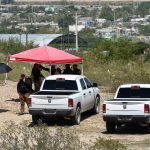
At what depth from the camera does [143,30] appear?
108m

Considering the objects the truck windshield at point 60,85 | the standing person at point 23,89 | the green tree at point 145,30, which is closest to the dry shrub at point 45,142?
the truck windshield at point 60,85

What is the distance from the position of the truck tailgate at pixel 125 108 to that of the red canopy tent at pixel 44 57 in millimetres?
8536

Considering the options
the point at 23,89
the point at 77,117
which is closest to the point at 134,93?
the point at 77,117

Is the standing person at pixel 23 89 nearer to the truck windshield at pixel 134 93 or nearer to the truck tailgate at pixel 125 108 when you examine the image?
the truck windshield at pixel 134 93

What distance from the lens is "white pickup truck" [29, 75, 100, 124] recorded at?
22234 mm

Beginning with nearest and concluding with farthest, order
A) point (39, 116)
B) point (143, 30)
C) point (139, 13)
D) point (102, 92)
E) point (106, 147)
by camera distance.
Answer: point (106, 147)
point (39, 116)
point (102, 92)
point (143, 30)
point (139, 13)

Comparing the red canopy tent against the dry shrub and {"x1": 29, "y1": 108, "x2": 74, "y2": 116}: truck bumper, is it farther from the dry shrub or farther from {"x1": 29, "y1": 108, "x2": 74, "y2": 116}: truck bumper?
the dry shrub

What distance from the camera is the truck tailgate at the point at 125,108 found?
20.6 m

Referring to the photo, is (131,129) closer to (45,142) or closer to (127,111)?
(127,111)

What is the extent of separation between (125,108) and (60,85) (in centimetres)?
375

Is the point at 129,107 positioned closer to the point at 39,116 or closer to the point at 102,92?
the point at 39,116

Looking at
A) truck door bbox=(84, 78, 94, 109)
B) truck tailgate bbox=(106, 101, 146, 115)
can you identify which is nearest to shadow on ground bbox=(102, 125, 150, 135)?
truck tailgate bbox=(106, 101, 146, 115)

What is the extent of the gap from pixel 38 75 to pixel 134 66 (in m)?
15.6

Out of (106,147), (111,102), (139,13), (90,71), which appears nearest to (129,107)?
(111,102)
